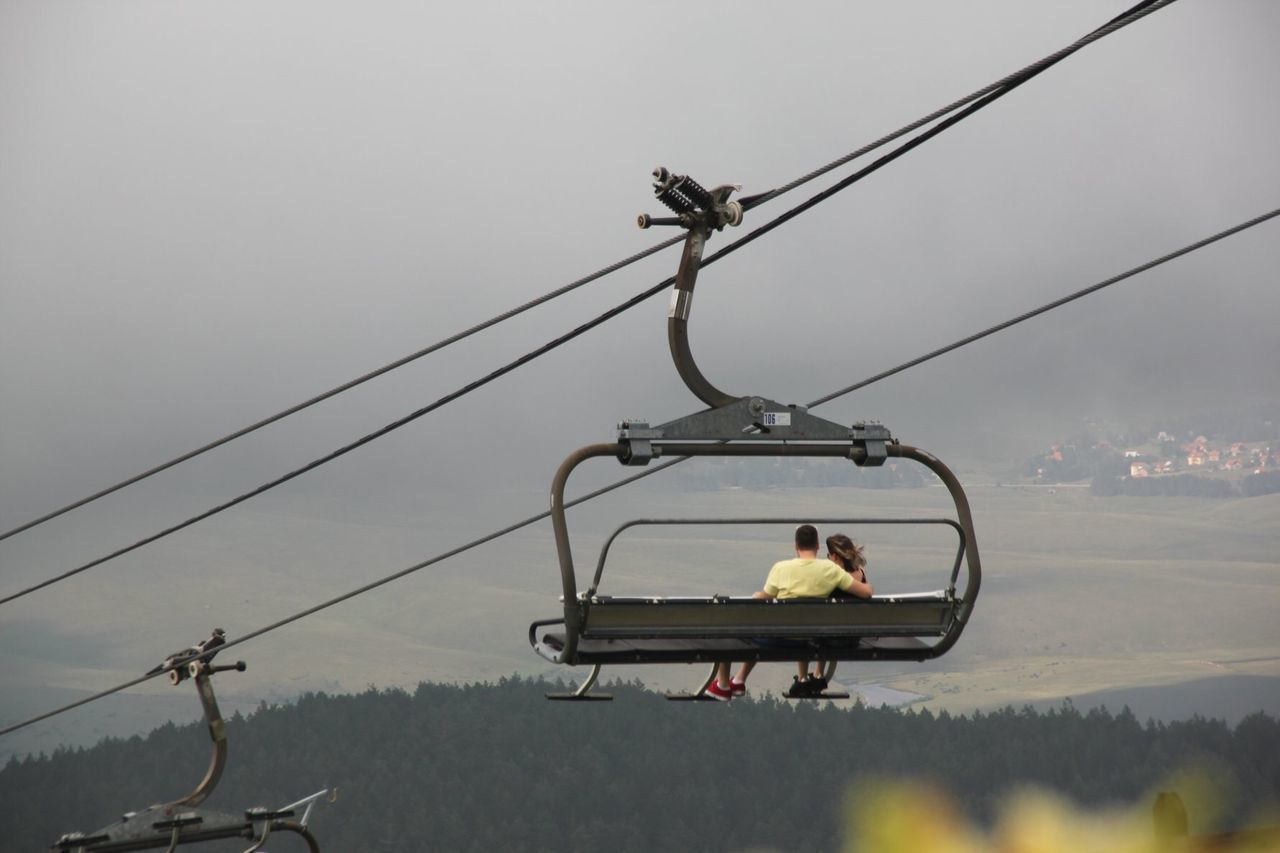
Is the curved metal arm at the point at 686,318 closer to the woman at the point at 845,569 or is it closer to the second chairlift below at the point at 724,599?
the second chairlift below at the point at 724,599

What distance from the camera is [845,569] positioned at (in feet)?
27.8

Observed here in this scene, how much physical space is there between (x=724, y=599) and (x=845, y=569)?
1923 millimetres

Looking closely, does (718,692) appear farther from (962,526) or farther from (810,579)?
(962,526)

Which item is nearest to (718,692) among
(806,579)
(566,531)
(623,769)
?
(806,579)

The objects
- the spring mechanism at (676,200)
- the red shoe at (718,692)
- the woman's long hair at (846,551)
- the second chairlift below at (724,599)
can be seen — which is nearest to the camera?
the second chairlift below at (724,599)

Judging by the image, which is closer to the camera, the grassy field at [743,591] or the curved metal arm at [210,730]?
the curved metal arm at [210,730]

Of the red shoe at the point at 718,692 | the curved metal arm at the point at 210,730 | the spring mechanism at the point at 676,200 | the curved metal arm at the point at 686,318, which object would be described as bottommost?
the red shoe at the point at 718,692

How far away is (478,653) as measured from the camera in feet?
518

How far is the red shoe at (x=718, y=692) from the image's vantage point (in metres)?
7.80

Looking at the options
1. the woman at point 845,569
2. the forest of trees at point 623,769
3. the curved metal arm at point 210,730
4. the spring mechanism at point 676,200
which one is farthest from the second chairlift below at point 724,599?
the forest of trees at point 623,769

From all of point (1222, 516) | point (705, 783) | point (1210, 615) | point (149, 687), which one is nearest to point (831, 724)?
point (705, 783)

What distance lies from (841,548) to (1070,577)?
152366mm

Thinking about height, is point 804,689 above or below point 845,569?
below

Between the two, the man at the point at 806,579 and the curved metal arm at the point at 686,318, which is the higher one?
the curved metal arm at the point at 686,318
